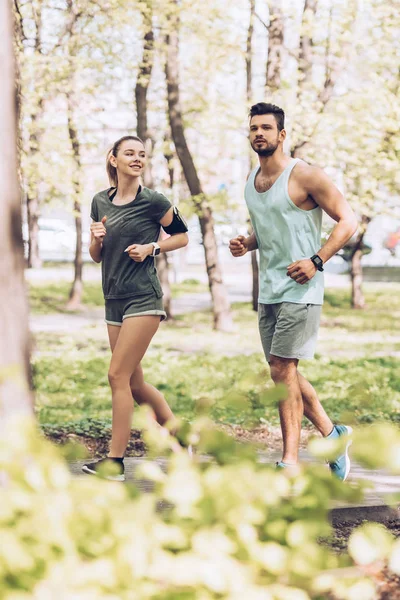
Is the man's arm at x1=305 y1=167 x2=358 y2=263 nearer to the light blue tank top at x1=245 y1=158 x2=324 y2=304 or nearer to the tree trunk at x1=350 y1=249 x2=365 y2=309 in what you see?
the light blue tank top at x1=245 y1=158 x2=324 y2=304

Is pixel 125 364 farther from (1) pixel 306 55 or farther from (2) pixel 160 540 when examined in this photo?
(1) pixel 306 55

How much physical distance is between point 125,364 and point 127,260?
61 centimetres

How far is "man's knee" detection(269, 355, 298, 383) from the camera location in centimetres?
589

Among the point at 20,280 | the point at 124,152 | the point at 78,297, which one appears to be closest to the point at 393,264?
the point at 78,297

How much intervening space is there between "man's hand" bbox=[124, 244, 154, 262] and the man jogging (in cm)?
65

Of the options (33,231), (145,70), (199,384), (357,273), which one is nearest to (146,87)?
(145,70)

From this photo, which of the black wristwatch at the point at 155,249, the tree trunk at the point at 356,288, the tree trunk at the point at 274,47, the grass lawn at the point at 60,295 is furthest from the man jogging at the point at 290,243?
the tree trunk at the point at 356,288

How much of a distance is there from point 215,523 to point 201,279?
3690 cm

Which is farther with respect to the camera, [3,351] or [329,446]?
[3,351]

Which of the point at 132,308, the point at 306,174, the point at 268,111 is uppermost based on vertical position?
the point at 268,111

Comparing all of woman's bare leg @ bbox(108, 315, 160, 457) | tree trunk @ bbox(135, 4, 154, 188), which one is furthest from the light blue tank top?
tree trunk @ bbox(135, 4, 154, 188)

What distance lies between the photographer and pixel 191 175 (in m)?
19.1

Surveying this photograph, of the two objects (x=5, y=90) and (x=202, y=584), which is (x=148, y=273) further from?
(x=202, y=584)

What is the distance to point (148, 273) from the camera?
5988mm
